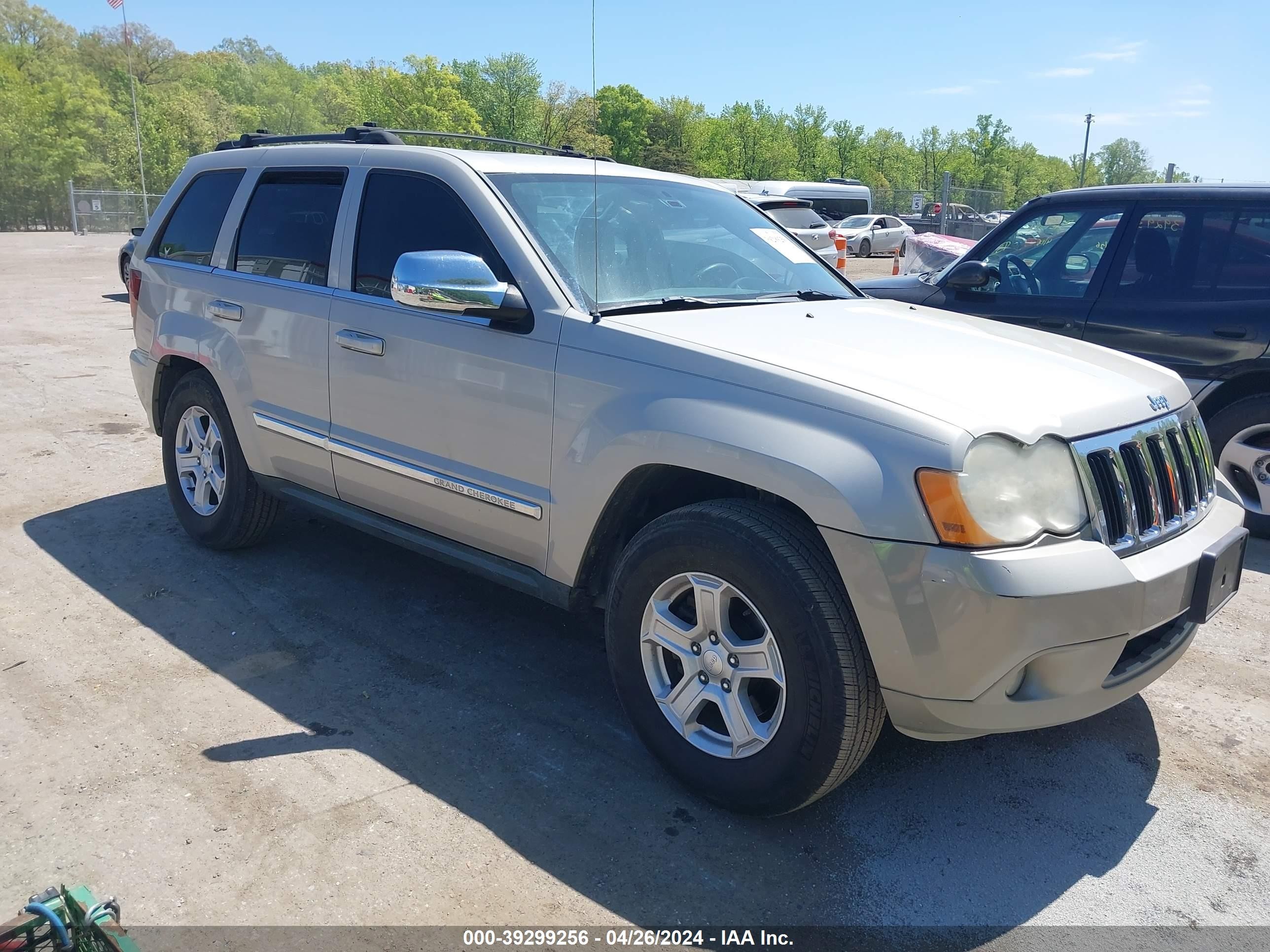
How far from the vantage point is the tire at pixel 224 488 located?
4789 mm

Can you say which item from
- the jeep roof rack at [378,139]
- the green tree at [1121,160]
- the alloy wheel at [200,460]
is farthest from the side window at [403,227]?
the green tree at [1121,160]

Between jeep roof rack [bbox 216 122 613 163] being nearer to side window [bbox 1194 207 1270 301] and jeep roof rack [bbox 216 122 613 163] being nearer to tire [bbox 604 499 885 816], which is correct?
tire [bbox 604 499 885 816]

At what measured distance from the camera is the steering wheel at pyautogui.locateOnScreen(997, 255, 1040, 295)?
6.23 m

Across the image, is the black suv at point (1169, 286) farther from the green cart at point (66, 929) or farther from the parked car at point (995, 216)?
the parked car at point (995, 216)

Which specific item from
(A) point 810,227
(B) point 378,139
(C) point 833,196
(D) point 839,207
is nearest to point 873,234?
(A) point 810,227

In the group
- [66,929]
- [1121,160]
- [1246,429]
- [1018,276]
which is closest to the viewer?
[66,929]

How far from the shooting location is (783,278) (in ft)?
13.5

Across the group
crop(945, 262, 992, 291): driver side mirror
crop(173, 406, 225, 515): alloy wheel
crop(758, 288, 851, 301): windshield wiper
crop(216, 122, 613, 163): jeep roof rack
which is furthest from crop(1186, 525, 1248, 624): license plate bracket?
crop(173, 406, 225, 515): alloy wheel

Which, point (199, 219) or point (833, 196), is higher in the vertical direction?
point (833, 196)

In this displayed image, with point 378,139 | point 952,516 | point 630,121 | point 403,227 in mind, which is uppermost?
point 630,121

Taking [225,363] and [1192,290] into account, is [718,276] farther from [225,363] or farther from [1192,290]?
[1192,290]

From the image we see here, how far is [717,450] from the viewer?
2863 mm

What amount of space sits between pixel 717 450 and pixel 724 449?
2 centimetres

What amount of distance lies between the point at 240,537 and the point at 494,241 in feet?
7.57
